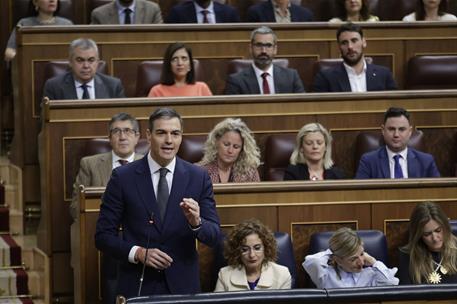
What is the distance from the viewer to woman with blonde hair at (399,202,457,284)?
14.6ft

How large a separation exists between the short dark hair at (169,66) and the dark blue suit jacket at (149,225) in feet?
6.54

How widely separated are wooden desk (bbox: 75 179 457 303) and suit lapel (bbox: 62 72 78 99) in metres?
1.27

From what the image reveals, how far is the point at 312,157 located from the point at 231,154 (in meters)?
0.35

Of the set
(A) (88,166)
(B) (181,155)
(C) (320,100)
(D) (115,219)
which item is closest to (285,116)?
(C) (320,100)

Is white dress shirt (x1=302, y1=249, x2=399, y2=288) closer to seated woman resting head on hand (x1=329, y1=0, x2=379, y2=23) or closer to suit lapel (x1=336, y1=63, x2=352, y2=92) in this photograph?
suit lapel (x1=336, y1=63, x2=352, y2=92)

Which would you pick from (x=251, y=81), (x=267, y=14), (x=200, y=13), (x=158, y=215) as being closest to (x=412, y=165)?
(x=251, y=81)

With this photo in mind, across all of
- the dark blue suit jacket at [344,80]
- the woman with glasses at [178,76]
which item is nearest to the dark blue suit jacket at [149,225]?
the woman with glasses at [178,76]

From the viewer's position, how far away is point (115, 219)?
12.9ft

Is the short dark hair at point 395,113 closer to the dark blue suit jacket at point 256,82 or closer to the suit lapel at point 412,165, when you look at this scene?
the suit lapel at point 412,165

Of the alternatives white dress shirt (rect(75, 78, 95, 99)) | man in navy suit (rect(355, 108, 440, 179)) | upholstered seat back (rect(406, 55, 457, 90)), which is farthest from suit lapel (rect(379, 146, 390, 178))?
white dress shirt (rect(75, 78, 95, 99))

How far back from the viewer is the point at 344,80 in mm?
6188

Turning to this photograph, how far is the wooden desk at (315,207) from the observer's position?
182 inches

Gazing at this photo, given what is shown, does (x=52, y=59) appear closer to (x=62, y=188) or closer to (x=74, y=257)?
(x=62, y=188)

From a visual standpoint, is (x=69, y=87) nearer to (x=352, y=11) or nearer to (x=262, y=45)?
(x=262, y=45)
